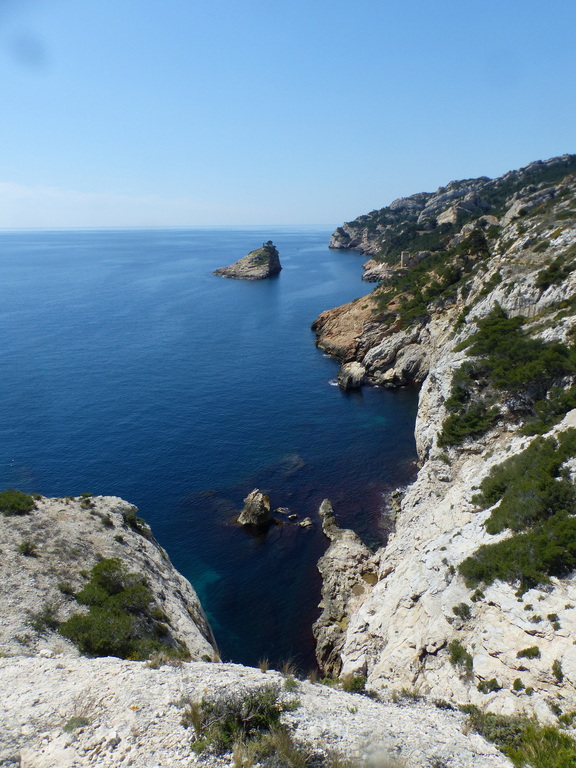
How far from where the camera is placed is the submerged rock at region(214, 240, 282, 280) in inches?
7185

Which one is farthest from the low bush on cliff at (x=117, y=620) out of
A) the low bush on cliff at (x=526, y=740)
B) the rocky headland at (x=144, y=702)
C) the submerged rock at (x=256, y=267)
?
the submerged rock at (x=256, y=267)

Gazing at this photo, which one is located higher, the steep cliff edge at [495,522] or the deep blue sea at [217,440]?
the steep cliff edge at [495,522]

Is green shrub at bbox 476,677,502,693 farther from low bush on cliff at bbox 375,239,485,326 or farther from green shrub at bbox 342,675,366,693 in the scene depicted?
low bush on cliff at bbox 375,239,485,326

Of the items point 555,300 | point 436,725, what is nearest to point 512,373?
point 555,300

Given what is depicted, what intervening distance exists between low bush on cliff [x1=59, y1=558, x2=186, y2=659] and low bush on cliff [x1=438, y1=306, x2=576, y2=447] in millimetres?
27171

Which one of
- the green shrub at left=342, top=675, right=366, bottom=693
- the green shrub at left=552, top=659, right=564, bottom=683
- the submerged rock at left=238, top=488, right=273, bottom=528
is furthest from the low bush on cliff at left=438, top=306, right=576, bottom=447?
the green shrub at left=342, top=675, right=366, bottom=693

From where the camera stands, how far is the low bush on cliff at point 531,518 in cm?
2116

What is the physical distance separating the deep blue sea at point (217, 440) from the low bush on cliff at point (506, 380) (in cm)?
1320

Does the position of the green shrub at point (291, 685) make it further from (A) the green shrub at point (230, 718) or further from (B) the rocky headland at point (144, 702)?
(A) the green shrub at point (230, 718)

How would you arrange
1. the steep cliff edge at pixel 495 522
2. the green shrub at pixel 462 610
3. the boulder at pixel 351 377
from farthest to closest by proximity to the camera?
the boulder at pixel 351 377 → the green shrub at pixel 462 610 → the steep cliff edge at pixel 495 522

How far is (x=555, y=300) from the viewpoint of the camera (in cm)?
4394

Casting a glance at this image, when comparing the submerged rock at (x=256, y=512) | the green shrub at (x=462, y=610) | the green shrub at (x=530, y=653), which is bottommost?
the submerged rock at (x=256, y=512)

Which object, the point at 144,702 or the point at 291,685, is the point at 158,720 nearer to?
the point at 144,702

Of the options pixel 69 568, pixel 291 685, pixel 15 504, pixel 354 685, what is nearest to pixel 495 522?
pixel 354 685
